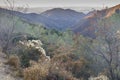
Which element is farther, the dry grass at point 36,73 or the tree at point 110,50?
the tree at point 110,50

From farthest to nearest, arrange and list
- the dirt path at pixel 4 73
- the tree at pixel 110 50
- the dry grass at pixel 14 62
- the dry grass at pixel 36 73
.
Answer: the tree at pixel 110 50, the dry grass at pixel 14 62, the dirt path at pixel 4 73, the dry grass at pixel 36 73

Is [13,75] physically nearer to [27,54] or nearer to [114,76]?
[27,54]

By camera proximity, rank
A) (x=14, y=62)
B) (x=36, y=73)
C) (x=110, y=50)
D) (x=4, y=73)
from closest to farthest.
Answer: (x=36, y=73) < (x=4, y=73) < (x=14, y=62) < (x=110, y=50)

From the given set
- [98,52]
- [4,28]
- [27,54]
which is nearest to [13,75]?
[27,54]

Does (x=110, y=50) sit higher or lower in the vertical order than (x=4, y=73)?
higher

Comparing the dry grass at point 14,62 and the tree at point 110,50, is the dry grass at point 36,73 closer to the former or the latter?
the dry grass at point 14,62

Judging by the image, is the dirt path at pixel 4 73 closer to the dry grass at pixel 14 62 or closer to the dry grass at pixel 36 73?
the dry grass at pixel 14 62

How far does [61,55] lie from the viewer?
94.0ft

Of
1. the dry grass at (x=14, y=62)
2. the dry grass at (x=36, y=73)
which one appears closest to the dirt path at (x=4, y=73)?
the dry grass at (x=14, y=62)

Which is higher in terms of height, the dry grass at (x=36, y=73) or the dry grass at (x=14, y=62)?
the dry grass at (x=36, y=73)

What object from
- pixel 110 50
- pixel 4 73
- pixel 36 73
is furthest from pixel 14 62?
pixel 110 50

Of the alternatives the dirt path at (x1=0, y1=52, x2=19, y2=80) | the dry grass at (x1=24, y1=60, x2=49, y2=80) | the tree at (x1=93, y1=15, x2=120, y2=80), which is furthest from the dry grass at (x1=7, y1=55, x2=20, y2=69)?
the tree at (x1=93, y1=15, x2=120, y2=80)

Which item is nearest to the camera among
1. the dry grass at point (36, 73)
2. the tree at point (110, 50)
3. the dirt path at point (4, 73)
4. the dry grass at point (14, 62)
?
the dry grass at point (36, 73)

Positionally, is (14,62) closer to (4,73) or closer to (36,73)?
(4,73)
